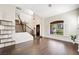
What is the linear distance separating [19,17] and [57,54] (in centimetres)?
111

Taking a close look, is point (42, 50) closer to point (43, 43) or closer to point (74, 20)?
point (43, 43)

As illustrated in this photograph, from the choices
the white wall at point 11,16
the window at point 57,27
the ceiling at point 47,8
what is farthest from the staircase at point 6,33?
the window at point 57,27

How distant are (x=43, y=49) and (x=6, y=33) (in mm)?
912

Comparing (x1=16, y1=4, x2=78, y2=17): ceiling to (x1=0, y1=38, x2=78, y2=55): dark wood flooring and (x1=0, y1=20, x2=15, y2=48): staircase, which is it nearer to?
(x1=0, y1=20, x2=15, y2=48): staircase

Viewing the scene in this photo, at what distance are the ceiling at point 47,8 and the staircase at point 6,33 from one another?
528 millimetres

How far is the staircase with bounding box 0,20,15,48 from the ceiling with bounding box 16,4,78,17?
528mm

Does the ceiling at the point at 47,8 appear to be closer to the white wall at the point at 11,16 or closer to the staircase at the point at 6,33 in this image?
the white wall at the point at 11,16

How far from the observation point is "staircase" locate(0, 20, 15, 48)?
185 centimetres

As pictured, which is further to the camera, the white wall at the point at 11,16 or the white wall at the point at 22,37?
the white wall at the point at 22,37

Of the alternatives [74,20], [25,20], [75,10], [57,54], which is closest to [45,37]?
[57,54]

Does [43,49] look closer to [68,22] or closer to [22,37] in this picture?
[22,37]

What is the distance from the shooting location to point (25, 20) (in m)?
1.93

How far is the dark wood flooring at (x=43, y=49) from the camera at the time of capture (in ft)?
5.62

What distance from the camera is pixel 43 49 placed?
1779 millimetres
